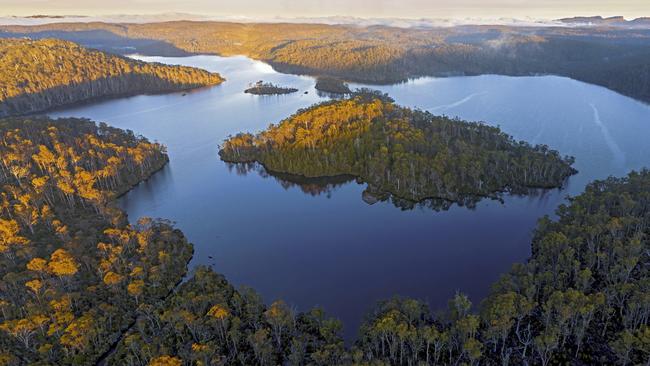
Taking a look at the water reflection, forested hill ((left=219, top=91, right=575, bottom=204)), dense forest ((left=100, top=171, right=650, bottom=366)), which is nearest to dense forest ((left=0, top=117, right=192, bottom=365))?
dense forest ((left=100, top=171, right=650, bottom=366))

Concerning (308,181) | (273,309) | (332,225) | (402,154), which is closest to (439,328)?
(273,309)

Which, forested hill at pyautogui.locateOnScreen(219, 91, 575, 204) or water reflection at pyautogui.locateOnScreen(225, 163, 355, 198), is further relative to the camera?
water reflection at pyautogui.locateOnScreen(225, 163, 355, 198)

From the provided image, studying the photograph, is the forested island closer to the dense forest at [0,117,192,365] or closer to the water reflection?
the dense forest at [0,117,192,365]

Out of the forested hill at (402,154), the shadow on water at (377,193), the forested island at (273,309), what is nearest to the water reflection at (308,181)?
the shadow on water at (377,193)

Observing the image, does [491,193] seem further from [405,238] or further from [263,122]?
[263,122]

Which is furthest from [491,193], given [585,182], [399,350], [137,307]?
[137,307]

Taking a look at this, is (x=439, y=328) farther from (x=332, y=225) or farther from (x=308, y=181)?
(x=308, y=181)
